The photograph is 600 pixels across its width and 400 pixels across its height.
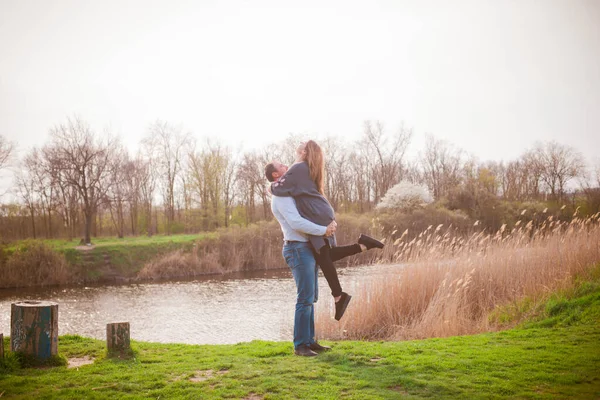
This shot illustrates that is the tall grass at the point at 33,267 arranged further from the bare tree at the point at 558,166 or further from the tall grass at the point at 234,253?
the bare tree at the point at 558,166

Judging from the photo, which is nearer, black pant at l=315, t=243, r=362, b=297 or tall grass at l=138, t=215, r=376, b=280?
black pant at l=315, t=243, r=362, b=297

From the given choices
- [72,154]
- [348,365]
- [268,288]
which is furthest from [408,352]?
[72,154]

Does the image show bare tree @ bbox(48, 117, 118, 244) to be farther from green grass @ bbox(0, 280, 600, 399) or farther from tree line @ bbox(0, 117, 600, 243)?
green grass @ bbox(0, 280, 600, 399)

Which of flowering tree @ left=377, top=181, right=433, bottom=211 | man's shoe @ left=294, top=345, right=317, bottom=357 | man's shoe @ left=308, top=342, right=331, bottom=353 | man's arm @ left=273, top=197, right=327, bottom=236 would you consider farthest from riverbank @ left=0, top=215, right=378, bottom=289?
man's arm @ left=273, top=197, right=327, bottom=236

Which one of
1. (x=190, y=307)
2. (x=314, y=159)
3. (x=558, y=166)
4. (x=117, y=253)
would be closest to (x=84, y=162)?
(x=117, y=253)

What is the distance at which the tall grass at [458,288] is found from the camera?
24.1 feet

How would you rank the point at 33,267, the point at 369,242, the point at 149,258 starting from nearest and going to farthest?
the point at 369,242
the point at 33,267
the point at 149,258

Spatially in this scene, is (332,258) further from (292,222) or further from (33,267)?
(33,267)

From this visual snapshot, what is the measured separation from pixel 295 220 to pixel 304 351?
1.47 meters

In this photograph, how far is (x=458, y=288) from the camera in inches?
294

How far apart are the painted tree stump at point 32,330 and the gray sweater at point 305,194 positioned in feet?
9.50

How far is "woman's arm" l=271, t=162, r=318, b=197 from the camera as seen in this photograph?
14.5 feet

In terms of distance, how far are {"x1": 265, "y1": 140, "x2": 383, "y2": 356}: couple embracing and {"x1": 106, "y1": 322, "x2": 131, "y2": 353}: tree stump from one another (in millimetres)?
2078

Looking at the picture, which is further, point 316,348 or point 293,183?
point 316,348
